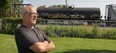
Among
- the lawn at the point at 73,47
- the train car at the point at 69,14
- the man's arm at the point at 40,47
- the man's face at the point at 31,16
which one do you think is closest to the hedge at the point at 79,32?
the lawn at the point at 73,47

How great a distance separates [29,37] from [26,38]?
40mm

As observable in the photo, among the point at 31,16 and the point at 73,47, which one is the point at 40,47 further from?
the point at 73,47

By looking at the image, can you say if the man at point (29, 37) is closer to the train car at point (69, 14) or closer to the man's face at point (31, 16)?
the man's face at point (31, 16)

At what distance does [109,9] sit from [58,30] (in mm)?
22939

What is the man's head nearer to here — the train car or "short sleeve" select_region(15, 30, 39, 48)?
"short sleeve" select_region(15, 30, 39, 48)

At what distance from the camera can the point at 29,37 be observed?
12.7 ft

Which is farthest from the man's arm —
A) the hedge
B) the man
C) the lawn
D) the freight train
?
the freight train

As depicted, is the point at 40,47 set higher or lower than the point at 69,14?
higher

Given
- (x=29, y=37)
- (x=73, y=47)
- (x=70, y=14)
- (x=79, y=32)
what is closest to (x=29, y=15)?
(x=29, y=37)

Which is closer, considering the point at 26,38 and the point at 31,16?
the point at 26,38

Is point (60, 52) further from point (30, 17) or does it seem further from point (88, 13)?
point (88, 13)

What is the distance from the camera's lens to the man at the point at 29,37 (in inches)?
153

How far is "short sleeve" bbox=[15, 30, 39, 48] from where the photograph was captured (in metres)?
3.88

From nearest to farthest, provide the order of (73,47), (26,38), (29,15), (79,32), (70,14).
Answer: (26,38), (29,15), (73,47), (79,32), (70,14)
